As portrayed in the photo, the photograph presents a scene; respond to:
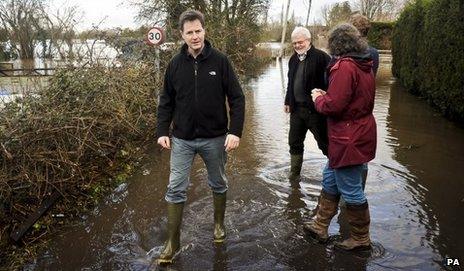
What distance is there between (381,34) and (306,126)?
3250cm

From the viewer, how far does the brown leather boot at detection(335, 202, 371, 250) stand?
3.99 metres

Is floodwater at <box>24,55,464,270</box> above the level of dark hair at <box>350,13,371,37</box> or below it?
below

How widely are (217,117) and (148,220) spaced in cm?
163

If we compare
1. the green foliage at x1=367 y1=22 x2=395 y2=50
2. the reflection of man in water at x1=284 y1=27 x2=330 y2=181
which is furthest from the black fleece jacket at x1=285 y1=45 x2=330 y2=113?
the green foliage at x1=367 y1=22 x2=395 y2=50

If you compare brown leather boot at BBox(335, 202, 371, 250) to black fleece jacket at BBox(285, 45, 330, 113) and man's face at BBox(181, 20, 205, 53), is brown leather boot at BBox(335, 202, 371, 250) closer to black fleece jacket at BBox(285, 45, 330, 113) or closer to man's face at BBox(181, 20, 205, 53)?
black fleece jacket at BBox(285, 45, 330, 113)

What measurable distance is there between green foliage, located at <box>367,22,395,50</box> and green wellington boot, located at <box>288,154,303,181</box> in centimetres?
3107

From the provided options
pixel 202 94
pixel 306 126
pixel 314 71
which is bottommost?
pixel 306 126

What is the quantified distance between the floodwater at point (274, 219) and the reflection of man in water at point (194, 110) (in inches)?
20.3

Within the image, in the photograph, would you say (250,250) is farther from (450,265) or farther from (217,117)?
(450,265)

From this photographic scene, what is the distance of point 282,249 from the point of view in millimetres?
4145

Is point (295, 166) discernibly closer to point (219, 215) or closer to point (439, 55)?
point (219, 215)

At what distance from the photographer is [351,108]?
3.82m

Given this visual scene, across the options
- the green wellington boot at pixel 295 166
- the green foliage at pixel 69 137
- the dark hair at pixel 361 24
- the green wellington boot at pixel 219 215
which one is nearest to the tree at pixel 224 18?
the green foliage at pixel 69 137

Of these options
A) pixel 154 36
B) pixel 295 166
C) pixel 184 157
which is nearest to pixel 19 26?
pixel 154 36
